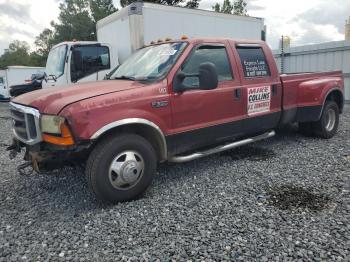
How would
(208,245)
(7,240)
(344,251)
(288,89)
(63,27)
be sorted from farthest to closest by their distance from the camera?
(63,27) < (288,89) < (7,240) < (208,245) < (344,251)

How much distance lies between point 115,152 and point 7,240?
1.30 metres

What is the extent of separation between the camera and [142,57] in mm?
4652

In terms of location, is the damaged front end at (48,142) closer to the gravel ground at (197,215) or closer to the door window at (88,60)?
the gravel ground at (197,215)

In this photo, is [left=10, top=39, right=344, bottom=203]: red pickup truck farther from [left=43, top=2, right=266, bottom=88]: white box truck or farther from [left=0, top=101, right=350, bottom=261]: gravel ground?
[left=43, top=2, right=266, bottom=88]: white box truck

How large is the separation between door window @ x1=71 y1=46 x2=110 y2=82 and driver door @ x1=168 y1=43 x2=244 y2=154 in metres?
4.98

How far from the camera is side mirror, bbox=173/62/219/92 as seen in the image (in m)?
3.77

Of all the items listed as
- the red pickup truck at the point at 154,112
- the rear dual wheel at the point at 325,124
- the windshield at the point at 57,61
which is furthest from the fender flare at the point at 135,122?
the windshield at the point at 57,61

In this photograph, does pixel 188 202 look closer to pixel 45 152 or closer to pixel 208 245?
pixel 208 245

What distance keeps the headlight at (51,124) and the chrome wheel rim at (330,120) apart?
16.6ft

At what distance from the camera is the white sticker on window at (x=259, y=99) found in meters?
4.81

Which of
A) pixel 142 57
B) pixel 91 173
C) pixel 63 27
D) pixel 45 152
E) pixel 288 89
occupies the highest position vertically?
pixel 63 27

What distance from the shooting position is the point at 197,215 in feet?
11.0

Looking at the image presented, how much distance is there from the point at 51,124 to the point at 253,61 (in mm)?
3127

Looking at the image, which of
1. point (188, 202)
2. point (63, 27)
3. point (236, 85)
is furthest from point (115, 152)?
point (63, 27)
